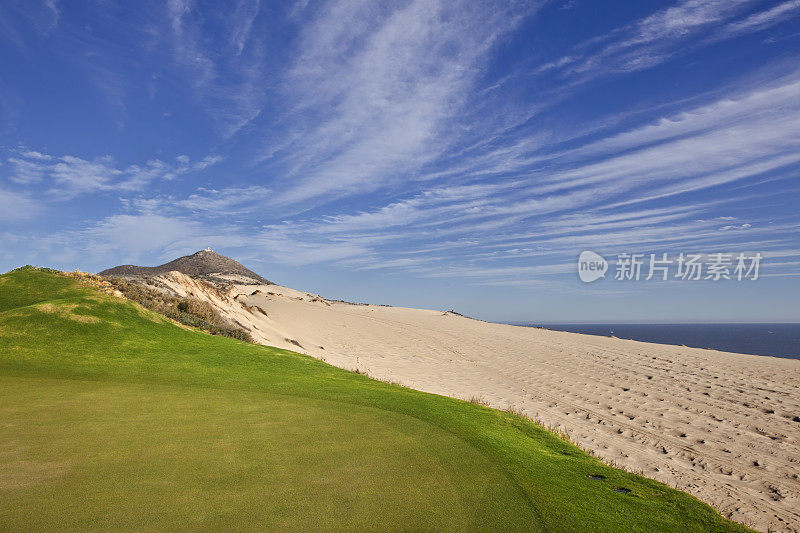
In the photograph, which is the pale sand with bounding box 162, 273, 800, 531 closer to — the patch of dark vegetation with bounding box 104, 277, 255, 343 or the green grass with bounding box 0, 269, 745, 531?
the patch of dark vegetation with bounding box 104, 277, 255, 343

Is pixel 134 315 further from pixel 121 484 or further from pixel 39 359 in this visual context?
pixel 121 484

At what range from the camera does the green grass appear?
12.8 ft

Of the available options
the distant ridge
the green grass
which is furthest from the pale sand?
the distant ridge

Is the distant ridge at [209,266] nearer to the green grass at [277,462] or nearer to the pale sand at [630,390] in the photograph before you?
the pale sand at [630,390]

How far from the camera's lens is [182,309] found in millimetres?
19516

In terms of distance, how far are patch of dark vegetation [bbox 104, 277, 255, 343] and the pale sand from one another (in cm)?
228

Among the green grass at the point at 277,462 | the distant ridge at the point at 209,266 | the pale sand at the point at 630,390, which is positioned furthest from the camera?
the distant ridge at the point at 209,266

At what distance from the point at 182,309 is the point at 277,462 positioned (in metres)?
16.9

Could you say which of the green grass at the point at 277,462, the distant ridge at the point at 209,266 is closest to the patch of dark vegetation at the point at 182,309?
the green grass at the point at 277,462

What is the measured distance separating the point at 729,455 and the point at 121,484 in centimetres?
1193

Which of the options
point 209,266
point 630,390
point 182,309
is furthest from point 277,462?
point 209,266

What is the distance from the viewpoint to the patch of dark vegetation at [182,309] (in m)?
17.0

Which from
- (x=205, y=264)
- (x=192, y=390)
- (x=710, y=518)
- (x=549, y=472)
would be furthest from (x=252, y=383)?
(x=205, y=264)

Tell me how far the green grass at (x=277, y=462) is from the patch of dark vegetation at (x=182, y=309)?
7317 mm
